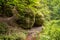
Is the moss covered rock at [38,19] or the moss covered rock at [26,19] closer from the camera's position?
the moss covered rock at [26,19]

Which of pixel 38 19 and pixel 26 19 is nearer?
pixel 26 19

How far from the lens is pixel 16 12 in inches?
487

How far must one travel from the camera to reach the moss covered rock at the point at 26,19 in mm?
11953

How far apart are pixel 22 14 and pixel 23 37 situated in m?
2.78

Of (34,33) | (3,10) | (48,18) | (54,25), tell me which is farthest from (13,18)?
(54,25)

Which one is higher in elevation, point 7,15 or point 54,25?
point 54,25

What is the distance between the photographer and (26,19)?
1205cm

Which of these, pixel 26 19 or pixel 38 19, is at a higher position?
pixel 26 19

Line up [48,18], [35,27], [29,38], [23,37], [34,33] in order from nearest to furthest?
[23,37] → [29,38] → [34,33] → [35,27] → [48,18]

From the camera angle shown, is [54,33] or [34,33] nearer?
[54,33]

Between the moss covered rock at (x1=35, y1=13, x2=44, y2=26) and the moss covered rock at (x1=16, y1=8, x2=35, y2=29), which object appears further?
the moss covered rock at (x1=35, y1=13, x2=44, y2=26)

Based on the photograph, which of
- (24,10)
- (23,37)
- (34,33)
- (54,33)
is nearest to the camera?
(54,33)

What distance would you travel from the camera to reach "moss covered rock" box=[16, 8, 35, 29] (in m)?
12.0

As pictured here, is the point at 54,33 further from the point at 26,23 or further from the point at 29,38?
the point at 26,23
